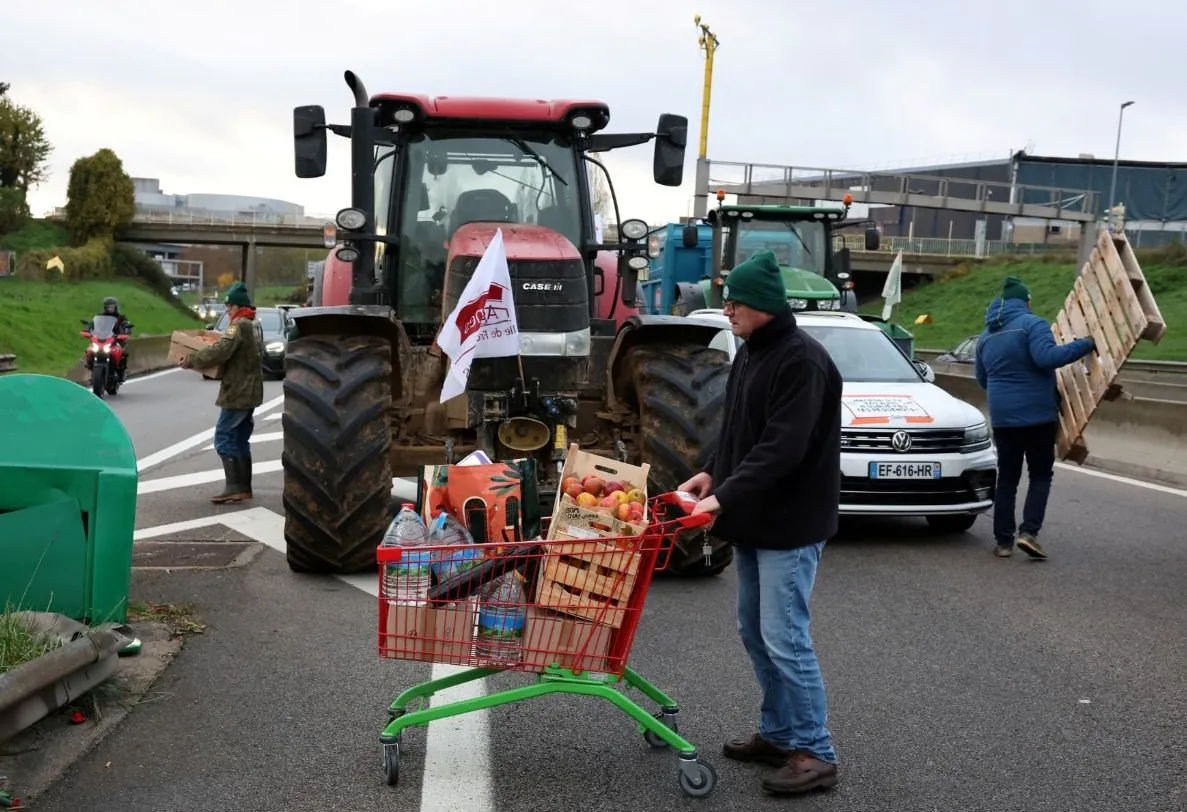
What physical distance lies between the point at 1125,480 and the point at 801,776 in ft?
35.1

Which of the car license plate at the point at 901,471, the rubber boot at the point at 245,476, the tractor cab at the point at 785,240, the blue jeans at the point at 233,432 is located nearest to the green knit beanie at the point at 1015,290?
the car license plate at the point at 901,471

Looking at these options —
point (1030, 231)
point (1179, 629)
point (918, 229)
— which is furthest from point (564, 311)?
point (918, 229)

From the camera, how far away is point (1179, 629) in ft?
22.8

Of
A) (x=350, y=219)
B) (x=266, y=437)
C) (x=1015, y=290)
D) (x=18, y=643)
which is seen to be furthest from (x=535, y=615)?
(x=266, y=437)

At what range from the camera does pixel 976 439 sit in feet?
31.2

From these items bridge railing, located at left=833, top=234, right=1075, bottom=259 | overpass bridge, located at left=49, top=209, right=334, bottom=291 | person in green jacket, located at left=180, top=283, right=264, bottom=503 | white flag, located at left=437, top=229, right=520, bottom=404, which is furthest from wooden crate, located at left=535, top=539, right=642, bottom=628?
overpass bridge, located at left=49, top=209, right=334, bottom=291

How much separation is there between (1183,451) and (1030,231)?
202 ft

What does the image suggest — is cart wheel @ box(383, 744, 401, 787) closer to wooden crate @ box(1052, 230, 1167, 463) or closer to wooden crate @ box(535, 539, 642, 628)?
wooden crate @ box(535, 539, 642, 628)

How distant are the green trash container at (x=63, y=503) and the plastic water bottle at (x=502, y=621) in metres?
2.04

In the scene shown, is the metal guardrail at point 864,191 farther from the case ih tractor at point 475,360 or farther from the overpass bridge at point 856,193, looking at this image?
the case ih tractor at point 475,360

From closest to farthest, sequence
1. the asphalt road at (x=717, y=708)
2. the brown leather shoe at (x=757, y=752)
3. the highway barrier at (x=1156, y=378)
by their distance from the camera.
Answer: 1. the asphalt road at (x=717, y=708)
2. the brown leather shoe at (x=757, y=752)
3. the highway barrier at (x=1156, y=378)

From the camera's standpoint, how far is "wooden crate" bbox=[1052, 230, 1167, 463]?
29.6 feet

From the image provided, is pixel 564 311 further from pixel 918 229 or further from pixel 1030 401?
pixel 918 229

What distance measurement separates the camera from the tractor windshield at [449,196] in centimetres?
875
